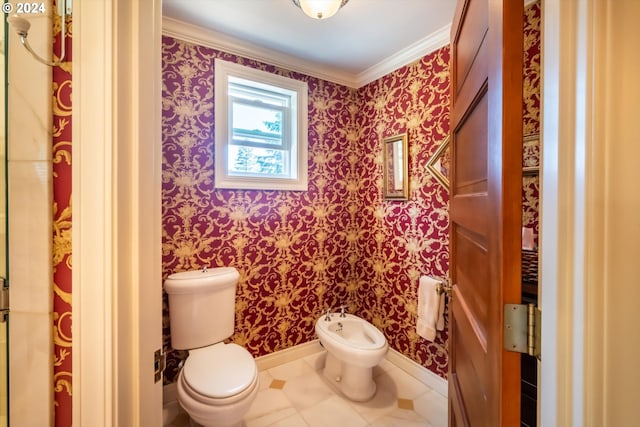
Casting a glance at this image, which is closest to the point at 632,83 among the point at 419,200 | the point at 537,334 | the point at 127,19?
the point at 537,334

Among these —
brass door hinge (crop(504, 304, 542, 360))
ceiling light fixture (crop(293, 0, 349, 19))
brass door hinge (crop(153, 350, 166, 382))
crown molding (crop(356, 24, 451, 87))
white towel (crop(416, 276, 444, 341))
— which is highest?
crown molding (crop(356, 24, 451, 87))

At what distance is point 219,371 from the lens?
1.39m

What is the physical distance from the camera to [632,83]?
1.21 ft

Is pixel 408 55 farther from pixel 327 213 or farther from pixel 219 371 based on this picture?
pixel 219 371

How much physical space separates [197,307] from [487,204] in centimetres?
163

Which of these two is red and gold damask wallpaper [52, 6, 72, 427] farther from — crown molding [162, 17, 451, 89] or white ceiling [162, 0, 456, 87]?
crown molding [162, 17, 451, 89]

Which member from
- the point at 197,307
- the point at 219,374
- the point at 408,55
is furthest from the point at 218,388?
the point at 408,55

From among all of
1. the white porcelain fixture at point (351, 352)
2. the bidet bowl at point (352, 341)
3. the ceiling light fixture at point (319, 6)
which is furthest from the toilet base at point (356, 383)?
the ceiling light fixture at point (319, 6)

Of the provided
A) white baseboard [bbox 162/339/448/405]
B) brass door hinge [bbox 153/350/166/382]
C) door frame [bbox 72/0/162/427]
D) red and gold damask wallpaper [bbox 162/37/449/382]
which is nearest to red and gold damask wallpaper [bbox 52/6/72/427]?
door frame [bbox 72/0/162/427]

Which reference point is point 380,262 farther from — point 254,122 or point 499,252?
point 499,252

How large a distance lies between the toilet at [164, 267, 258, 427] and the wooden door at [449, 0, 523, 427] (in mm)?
964

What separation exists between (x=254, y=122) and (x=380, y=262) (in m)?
1.57

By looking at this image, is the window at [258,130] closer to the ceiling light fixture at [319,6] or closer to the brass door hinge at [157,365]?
the ceiling light fixture at [319,6]

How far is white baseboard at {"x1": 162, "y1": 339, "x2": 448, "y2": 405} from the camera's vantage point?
70.2 inches
